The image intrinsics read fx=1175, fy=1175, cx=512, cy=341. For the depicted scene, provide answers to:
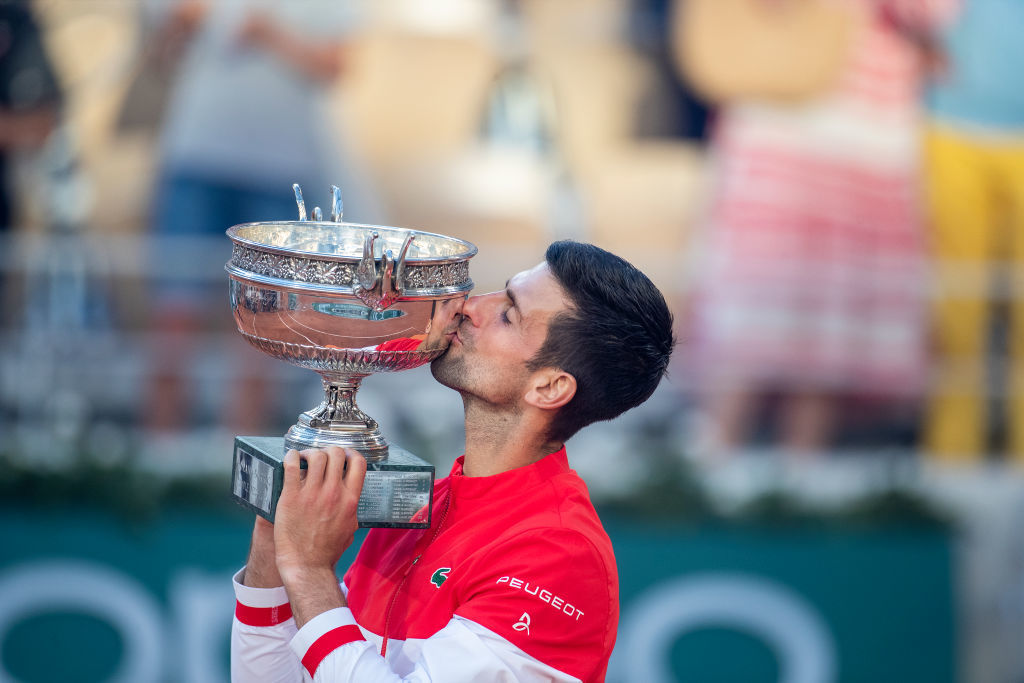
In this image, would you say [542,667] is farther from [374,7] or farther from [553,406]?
[374,7]

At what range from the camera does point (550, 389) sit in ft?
6.86

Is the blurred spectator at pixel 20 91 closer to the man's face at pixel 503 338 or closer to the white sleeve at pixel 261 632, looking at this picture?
Answer: the white sleeve at pixel 261 632

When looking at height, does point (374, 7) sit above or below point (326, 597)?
above

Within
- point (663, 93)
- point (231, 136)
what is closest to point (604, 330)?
point (231, 136)

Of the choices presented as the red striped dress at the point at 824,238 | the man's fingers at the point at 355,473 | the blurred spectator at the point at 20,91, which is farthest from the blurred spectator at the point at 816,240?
the man's fingers at the point at 355,473

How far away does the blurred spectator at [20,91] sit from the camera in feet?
18.9

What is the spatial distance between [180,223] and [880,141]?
3.60 meters

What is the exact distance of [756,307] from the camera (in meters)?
5.91

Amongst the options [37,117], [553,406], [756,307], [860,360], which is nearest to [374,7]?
[37,117]

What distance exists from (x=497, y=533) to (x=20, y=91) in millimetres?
4760

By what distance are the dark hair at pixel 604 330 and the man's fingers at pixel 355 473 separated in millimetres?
360

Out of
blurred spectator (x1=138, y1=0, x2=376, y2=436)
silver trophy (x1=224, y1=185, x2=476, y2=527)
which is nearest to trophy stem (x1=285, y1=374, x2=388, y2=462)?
silver trophy (x1=224, y1=185, x2=476, y2=527)

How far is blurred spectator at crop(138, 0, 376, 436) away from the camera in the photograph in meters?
5.68

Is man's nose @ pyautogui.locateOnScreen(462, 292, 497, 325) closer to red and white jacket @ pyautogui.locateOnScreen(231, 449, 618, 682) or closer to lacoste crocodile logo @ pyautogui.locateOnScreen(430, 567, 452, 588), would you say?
red and white jacket @ pyautogui.locateOnScreen(231, 449, 618, 682)
